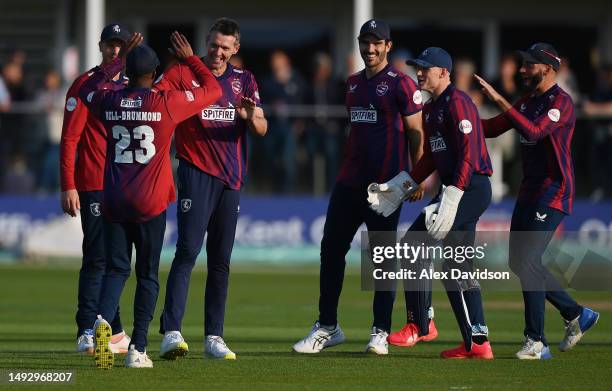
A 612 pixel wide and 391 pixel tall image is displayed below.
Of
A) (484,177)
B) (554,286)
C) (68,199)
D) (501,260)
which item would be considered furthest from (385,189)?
(501,260)

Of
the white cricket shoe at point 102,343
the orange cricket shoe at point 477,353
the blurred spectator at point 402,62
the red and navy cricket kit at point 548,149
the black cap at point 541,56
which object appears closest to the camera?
the white cricket shoe at point 102,343

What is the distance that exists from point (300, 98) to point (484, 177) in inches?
460

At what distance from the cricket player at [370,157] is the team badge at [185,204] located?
135 centimetres

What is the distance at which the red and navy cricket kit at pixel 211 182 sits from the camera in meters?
9.84

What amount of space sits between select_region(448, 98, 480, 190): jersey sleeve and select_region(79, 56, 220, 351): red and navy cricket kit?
194 centimetres

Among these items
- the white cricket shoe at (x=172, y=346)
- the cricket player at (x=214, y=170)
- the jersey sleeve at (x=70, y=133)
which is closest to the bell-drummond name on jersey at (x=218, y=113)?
the cricket player at (x=214, y=170)

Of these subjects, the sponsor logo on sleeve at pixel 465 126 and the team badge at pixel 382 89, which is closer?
the sponsor logo on sleeve at pixel 465 126

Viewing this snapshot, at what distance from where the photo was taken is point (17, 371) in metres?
9.05

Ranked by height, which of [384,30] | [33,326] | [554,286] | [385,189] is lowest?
[33,326]

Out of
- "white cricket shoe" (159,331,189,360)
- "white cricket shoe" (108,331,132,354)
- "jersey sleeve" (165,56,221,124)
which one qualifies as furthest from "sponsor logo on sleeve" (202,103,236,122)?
"white cricket shoe" (108,331,132,354)

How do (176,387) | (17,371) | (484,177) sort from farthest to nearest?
(484,177), (17,371), (176,387)

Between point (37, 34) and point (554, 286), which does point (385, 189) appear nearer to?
point (554, 286)

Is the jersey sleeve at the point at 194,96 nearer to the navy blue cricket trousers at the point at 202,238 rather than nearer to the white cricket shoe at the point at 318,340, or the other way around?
the navy blue cricket trousers at the point at 202,238

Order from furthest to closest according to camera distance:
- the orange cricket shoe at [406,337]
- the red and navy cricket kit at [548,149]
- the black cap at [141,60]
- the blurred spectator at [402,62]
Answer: the blurred spectator at [402,62], the orange cricket shoe at [406,337], the red and navy cricket kit at [548,149], the black cap at [141,60]
